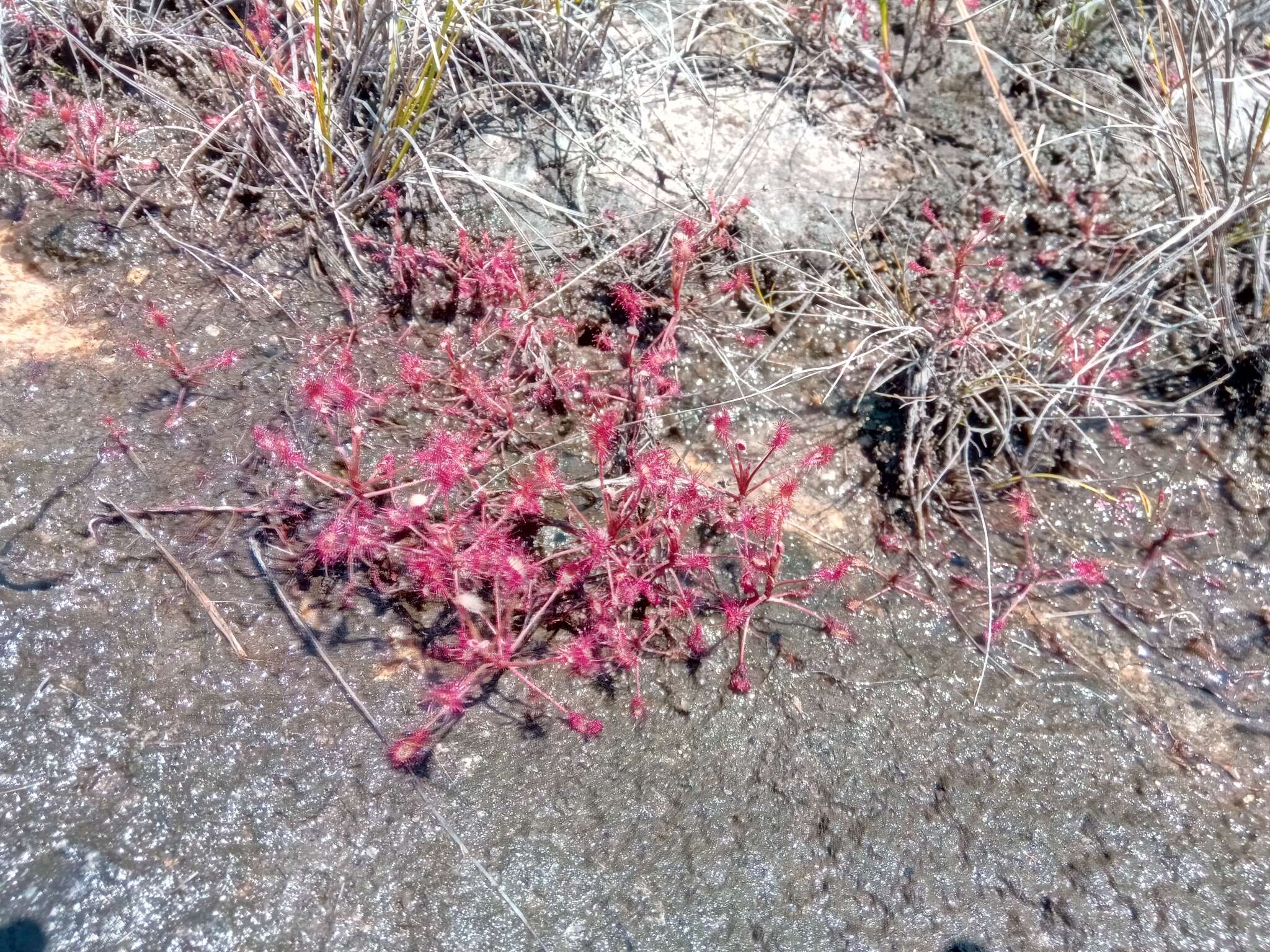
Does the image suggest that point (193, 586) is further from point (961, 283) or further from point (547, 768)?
point (961, 283)

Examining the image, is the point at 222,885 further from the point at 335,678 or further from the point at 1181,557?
the point at 1181,557

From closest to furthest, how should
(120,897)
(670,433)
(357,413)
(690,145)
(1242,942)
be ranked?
1. (120,897)
2. (1242,942)
3. (357,413)
4. (670,433)
5. (690,145)

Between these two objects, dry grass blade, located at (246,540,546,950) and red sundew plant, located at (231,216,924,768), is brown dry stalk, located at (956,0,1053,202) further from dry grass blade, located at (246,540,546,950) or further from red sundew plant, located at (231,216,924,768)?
dry grass blade, located at (246,540,546,950)

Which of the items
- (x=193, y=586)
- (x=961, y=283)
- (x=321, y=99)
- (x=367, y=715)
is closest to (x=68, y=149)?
(x=321, y=99)

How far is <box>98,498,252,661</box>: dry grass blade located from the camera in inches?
78.3

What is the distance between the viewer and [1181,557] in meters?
2.54

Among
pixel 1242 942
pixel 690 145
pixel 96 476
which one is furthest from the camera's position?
pixel 690 145

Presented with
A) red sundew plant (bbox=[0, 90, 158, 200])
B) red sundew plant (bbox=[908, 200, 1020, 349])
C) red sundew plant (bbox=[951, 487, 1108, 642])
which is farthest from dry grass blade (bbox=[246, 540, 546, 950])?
red sundew plant (bbox=[908, 200, 1020, 349])

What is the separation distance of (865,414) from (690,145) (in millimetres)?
1073

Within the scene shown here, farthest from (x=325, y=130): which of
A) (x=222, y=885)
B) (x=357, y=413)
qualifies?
(x=222, y=885)

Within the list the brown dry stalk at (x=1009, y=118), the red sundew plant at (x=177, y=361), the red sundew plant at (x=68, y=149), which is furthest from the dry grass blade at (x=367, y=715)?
the brown dry stalk at (x=1009, y=118)

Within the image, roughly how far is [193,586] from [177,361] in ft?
2.18

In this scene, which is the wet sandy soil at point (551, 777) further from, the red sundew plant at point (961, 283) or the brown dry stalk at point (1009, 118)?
the brown dry stalk at point (1009, 118)

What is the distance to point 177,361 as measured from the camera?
93.3 inches
